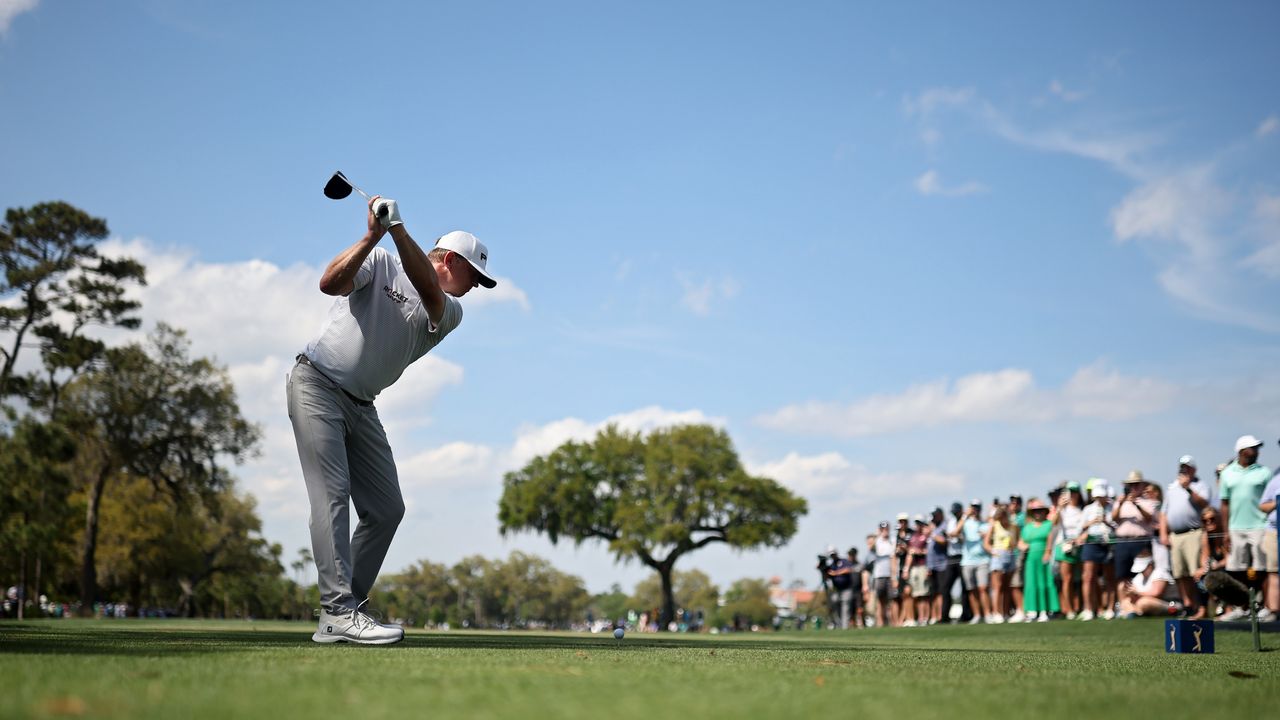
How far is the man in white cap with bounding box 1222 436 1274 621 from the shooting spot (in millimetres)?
12695

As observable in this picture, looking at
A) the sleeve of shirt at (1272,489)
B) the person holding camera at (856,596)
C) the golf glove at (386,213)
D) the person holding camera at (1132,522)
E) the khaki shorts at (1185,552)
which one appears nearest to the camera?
the golf glove at (386,213)

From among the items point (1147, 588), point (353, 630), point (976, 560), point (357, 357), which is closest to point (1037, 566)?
point (976, 560)

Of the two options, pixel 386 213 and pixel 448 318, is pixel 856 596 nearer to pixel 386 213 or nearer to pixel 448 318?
pixel 448 318

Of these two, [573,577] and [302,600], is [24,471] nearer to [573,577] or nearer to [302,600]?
[302,600]

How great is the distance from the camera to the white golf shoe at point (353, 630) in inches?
240

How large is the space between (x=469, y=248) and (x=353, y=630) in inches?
89.3

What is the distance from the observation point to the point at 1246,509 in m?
12.9

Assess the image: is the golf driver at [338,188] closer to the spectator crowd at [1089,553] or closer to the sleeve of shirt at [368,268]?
the sleeve of shirt at [368,268]

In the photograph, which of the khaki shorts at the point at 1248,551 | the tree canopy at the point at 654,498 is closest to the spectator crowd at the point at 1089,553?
the khaki shorts at the point at 1248,551

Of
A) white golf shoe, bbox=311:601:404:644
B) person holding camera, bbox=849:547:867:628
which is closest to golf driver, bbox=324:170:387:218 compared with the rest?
white golf shoe, bbox=311:601:404:644

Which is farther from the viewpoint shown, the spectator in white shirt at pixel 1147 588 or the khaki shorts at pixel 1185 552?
the spectator in white shirt at pixel 1147 588

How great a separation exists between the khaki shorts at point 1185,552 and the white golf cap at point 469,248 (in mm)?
10968

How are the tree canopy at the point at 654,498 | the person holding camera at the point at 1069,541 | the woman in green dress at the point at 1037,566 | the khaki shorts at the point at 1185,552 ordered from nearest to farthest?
the khaki shorts at the point at 1185,552 → the person holding camera at the point at 1069,541 → the woman in green dress at the point at 1037,566 → the tree canopy at the point at 654,498

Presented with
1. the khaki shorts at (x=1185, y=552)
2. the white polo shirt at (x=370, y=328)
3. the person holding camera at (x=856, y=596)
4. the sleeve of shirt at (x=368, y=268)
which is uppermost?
the sleeve of shirt at (x=368, y=268)
